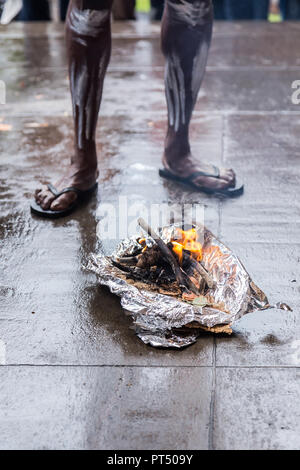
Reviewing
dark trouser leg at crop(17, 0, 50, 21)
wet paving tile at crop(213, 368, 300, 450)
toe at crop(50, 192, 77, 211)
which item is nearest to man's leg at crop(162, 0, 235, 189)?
toe at crop(50, 192, 77, 211)

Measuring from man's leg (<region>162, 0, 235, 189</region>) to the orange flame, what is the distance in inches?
26.5

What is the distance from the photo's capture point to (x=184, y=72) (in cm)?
298

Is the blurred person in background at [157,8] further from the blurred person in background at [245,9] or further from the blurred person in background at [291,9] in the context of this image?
the blurred person in background at [291,9]

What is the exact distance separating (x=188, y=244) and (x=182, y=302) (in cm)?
32

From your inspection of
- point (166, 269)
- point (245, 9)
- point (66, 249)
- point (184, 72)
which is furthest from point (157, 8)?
point (166, 269)

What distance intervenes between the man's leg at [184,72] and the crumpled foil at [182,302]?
32.2 inches

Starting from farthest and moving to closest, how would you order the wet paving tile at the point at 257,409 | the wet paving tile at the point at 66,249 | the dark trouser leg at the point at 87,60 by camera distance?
1. the dark trouser leg at the point at 87,60
2. the wet paving tile at the point at 66,249
3. the wet paving tile at the point at 257,409

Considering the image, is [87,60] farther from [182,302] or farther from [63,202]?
[182,302]

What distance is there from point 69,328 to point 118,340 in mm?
191

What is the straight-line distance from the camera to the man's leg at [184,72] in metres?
2.86

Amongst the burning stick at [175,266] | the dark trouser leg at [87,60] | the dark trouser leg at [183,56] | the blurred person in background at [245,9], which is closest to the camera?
the burning stick at [175,266]

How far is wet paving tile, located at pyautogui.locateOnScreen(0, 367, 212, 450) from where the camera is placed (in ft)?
5.52

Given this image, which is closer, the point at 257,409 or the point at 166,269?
the point at 257,409

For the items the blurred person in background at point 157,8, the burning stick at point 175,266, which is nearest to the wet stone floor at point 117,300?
the burning stick at point 175,266
